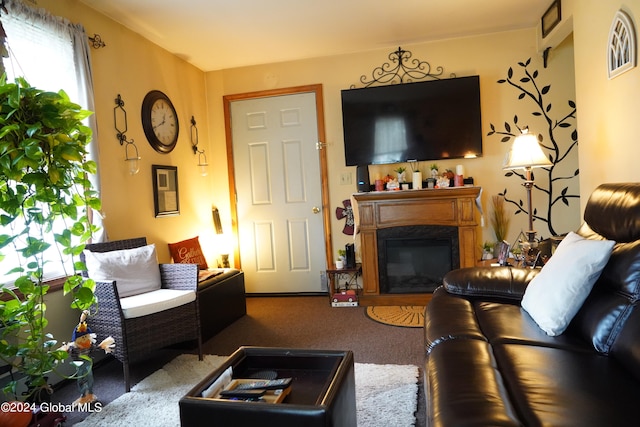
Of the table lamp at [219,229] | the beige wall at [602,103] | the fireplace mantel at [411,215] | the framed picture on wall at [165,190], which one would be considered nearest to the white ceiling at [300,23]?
the beige wall at [602,103]

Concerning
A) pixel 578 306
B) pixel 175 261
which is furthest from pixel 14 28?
pixel 578 306

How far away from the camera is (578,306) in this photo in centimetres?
167

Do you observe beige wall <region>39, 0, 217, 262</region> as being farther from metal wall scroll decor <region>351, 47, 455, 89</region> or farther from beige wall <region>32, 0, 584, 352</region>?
metal wall scroll decor <region>351, 47, 455, 89</region>

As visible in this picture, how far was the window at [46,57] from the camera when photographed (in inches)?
93.7

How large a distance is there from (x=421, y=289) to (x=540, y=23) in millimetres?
2640

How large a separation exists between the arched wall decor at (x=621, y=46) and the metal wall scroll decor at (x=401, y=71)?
5.66 feet

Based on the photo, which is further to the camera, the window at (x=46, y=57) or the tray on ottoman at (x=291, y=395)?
the window at (x=46, y=57)

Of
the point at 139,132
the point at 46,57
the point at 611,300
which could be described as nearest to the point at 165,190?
the point at 139,132

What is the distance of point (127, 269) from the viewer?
8.85ft

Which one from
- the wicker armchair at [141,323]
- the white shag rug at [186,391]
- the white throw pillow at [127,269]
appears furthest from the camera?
the white throw pillow at [127,269]

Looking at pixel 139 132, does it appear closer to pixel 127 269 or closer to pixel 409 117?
pixel 127 269

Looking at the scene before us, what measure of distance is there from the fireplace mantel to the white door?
640 mm

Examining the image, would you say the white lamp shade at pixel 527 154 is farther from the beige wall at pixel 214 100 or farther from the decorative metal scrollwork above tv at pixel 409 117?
the beige wall at pixel 214 100

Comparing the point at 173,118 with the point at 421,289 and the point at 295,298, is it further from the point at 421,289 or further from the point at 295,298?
the point at 421,289
